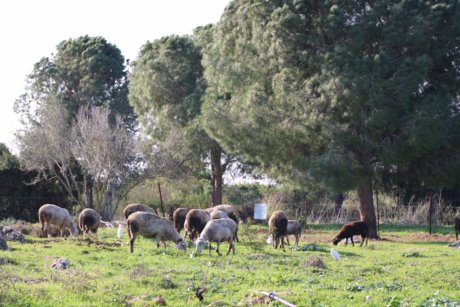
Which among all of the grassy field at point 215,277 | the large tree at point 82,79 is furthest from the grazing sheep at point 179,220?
the large tree at point 82,79

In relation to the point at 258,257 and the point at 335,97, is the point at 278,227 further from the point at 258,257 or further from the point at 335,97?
the point at 335,97

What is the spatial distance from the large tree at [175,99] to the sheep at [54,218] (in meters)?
14.6

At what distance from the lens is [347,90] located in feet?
92.6

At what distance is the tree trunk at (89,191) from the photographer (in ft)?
131

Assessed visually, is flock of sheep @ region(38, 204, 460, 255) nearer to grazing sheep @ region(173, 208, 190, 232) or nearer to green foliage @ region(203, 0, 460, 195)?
grazing sheep @ region(173, 208, 190, 232)

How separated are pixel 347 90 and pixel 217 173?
604 inches

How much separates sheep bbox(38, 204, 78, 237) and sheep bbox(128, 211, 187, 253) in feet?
20.6

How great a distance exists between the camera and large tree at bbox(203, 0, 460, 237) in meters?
28.5

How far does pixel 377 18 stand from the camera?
97.6 feet

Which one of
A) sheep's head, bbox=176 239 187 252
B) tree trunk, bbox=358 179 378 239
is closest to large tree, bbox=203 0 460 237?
tree trunk, bbox=358 179 378 239

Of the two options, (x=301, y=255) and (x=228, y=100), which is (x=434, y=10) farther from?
(x=301, y=255)

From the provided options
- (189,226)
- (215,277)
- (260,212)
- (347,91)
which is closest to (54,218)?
(189,226)

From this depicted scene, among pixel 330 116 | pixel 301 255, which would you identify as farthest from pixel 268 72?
pixel 301 255

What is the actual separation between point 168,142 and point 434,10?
55.0ft
